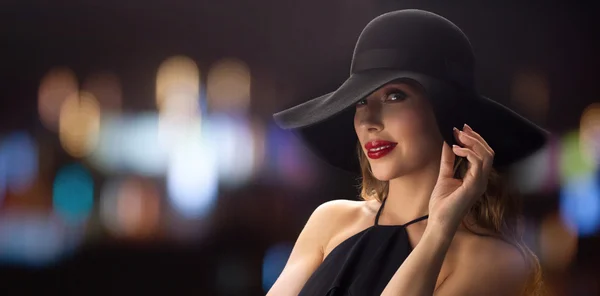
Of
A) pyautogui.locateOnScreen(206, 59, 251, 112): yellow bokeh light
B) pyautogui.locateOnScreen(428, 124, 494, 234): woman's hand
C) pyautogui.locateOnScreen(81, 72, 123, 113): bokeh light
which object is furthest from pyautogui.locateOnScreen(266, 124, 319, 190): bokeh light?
pyautogui.locateOnScreen(428, 124, 494, 234): woman's hand

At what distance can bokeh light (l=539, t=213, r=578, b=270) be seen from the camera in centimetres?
238

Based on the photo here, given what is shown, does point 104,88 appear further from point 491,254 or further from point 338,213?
point 491,254

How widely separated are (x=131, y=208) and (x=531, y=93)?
1.74 metres

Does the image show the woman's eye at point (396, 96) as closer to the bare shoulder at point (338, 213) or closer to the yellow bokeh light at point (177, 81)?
the bare shoulder at point (338, 213)

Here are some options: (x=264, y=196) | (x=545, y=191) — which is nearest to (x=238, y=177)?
(x=264, y=196)

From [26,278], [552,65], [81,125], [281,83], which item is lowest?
[26,278]

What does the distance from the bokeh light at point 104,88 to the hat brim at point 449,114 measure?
69.1 inches

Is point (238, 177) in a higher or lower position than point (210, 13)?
lower

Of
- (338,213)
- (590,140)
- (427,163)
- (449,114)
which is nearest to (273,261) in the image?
(590,140)

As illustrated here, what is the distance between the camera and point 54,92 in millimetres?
2957

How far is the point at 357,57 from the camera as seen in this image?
128 centimetres

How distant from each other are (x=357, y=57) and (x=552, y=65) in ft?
4.38

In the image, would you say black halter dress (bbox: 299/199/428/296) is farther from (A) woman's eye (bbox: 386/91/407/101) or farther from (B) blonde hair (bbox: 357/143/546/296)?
(A) woman's eye (bbox: 386/91/407/101)

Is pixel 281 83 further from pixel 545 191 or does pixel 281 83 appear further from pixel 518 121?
pixel 518 121
